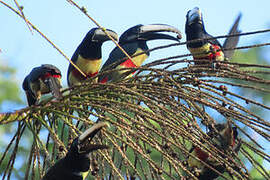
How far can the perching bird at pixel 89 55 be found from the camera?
284 cm

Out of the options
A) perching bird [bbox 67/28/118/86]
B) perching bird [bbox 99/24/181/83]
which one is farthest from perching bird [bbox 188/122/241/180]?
perching bird [bbox 99/24/181/83]

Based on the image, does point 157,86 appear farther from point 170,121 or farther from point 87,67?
point 87,67

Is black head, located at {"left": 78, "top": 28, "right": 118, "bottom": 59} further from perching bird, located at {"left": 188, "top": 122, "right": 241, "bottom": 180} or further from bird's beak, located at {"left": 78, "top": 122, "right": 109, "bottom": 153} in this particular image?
bird's beak, located at {"left": 78, "top": 122, "right": 109, "bottom": 153}

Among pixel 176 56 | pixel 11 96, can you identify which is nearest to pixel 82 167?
pixel 176 56

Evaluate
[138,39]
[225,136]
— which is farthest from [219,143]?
[138,39]

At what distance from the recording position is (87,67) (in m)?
2.84

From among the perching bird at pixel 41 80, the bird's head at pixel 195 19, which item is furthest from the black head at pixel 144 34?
the perching bird at pixel 41 80

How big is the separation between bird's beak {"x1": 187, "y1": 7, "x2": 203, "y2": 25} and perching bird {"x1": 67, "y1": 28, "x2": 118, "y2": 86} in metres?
0.56

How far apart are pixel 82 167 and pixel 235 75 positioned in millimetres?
605

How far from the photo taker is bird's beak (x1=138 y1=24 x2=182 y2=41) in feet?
9.74

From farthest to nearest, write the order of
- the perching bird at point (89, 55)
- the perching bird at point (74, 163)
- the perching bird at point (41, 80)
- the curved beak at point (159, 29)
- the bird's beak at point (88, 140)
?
the curved beak at point (159, 29)
the perching bird at point (89, 55)
the perching bird at point (41, 80)
the perching bird at point (74, 163)
the bird's beak at point (88, 140)

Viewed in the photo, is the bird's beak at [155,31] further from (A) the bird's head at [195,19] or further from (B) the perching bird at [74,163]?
(B) the perching bird at [74,163]

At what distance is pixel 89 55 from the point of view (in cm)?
284

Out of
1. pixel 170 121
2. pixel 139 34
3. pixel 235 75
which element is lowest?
pixel 170 121
